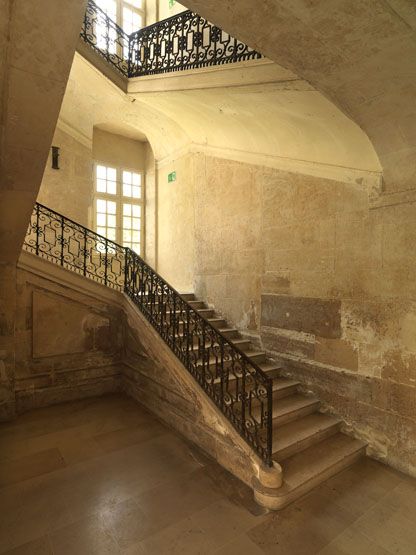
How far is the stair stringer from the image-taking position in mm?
3176

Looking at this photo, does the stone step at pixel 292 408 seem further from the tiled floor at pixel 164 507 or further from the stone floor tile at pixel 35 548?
the stone floor tile at pixel 35 548

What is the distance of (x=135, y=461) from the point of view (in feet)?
11.4

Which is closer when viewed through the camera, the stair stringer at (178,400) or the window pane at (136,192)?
the stair stringer at (178,400)

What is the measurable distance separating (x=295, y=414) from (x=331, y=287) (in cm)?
180

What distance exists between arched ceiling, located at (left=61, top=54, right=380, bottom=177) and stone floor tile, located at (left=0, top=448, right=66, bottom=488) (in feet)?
16.4

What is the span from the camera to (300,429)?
376cm

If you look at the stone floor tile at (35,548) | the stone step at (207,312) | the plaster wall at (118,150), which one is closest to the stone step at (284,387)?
the stone step at (207,312)

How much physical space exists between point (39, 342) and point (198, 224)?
3.80 meters

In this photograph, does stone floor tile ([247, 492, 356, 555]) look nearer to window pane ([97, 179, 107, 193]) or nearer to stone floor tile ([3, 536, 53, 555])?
stone floor tile ([3, 536, 53, 555])

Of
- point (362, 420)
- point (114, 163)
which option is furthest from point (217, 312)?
point (114, 163)

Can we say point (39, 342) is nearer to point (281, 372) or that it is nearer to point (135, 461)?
point (135, 461)

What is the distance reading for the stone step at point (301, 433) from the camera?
340cm

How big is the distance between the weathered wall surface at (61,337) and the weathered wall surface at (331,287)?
2.26 metres

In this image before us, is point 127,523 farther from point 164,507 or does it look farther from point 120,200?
point 120,200
